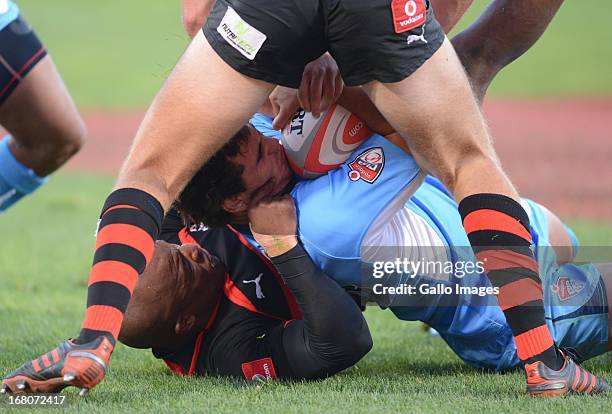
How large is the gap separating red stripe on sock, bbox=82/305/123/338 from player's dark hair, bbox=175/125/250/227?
0.87 metres

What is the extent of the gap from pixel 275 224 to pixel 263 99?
0.61 m

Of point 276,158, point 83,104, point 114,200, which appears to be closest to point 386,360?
point 276,158

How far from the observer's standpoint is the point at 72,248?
8320mm

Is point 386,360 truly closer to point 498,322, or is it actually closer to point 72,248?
point 498,322

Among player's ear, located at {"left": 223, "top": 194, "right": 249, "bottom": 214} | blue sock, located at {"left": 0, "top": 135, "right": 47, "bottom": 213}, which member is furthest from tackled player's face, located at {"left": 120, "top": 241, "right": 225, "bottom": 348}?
blue sock, located at {"left": 0, "top": 135, "right": 47, "bottom": 213}

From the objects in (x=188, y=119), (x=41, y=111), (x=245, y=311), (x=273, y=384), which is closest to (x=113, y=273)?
(x=188, y=119)

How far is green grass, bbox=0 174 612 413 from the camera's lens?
3.22 metres

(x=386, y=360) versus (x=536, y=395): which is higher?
(x=536, y=395)

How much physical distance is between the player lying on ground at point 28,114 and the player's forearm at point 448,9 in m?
2.08

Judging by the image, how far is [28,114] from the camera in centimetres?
498

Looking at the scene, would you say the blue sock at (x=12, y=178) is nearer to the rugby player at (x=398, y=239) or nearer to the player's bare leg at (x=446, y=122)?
the rugby player at (x=398, y=239)

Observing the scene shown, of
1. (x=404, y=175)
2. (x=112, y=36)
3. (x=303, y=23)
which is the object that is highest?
(x=303, y=23)

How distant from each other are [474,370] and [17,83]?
2.60m

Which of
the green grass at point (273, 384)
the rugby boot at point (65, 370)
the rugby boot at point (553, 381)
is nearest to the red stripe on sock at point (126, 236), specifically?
the rugby boot at point (65, 370)
